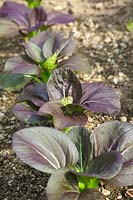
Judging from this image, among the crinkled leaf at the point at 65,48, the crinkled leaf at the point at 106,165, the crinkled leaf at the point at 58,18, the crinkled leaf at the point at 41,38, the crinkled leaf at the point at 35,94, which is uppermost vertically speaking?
the crinkled leaf at the point at 58,18

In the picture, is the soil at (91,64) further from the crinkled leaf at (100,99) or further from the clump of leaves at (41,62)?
the crinkled leaf at (100,99)

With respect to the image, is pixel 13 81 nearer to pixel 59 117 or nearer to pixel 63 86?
pixel 63 86

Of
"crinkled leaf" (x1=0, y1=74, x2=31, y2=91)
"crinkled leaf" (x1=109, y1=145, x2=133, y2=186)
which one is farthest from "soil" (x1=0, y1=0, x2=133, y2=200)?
"crinkled leaf" (x1=109, y1=145, x2=133, y2=186)

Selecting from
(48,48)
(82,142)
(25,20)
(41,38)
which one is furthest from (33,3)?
(82,142)

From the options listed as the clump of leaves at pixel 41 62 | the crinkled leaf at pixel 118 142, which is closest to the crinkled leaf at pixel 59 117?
the crinkled leaf at pixel 118 142

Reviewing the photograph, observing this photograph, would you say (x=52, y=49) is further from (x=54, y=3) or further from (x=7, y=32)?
(x=54, y=3)

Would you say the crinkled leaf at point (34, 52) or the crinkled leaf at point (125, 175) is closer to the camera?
the crinkled leaf at point (125, 175)

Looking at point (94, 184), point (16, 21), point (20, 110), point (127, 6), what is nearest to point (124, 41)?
point (127, 6)

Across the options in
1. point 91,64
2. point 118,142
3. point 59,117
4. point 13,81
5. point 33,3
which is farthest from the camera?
point 33,3
